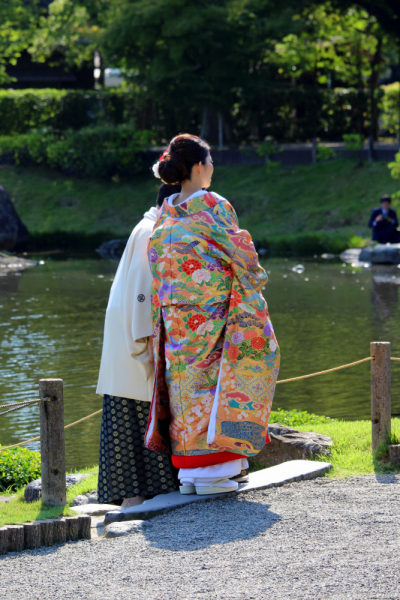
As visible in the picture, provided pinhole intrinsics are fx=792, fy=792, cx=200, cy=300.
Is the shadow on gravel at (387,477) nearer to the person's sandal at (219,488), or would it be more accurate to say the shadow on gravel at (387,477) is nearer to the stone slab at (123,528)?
the person's sandal at (219,488)

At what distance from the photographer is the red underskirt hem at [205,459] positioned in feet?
13.7

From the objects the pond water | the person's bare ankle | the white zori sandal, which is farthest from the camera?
the pond water

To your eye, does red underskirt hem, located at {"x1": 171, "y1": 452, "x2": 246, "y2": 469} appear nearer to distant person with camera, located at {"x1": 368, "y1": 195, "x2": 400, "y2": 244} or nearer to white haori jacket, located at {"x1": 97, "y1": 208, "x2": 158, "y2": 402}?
white haori jacket, located at {"x1": 97, "y1": 208, "x2": 158, "y2": 402}

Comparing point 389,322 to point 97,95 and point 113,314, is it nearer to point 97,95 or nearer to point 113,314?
point 113,314

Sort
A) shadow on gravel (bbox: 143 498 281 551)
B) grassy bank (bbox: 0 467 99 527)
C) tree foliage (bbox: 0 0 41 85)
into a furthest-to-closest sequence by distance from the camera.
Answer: tree foliage (bbox: 0 0 41 85), grassy bank (bbox: 0 467 99 527), shadow on gravel (bbox: 143 498 281 551)

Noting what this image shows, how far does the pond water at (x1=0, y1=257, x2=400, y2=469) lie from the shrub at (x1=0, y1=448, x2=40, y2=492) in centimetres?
46

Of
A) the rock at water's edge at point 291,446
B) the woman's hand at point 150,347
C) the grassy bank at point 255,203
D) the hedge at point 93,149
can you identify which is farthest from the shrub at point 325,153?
the woman's hand at point 150,347

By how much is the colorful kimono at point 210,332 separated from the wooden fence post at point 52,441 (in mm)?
505

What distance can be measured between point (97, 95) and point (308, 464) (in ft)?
83.6

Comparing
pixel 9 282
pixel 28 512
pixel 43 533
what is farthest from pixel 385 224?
pixel 43 533

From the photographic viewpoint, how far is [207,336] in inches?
165

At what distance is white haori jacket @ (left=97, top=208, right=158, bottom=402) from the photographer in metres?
4.32

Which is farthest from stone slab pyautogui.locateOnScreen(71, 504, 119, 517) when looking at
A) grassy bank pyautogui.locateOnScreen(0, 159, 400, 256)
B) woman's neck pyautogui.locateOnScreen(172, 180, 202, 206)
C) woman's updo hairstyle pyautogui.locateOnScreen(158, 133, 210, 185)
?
grassy bank pyautogui.locateOnScreen(0, 159, 400, 256)

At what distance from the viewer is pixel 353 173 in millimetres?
23375
